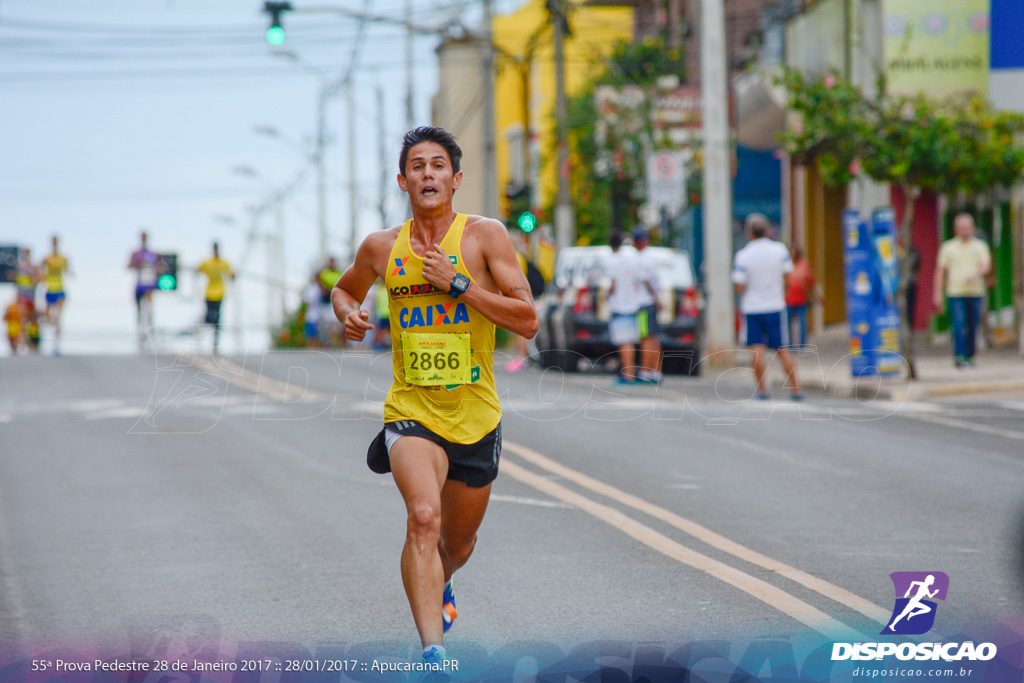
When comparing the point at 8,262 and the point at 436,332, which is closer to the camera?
the point at 436,332

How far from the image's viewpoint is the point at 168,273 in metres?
26.5

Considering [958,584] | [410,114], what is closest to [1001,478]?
[958,584]

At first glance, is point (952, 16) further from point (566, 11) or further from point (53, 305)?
point (53, 305)

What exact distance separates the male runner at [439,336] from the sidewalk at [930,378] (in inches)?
473

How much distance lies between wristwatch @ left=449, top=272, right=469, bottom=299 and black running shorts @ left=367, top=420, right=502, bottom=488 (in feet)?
1.67

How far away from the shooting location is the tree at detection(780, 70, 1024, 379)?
66.2ft

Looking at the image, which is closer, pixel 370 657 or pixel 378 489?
pixel 370 657

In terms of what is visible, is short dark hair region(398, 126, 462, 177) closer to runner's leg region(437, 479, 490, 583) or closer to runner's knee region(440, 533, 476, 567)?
runner's leg region(437, 479, 490, 583)

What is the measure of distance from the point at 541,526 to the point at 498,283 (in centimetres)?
366

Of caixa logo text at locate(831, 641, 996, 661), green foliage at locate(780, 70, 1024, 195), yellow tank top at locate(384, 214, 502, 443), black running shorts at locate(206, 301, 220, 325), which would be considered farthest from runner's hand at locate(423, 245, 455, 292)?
black running shorts at locate(206, 301, 220, 325)

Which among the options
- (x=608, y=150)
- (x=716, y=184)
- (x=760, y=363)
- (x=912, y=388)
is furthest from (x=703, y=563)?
(x=608, y=150)

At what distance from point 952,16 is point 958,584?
19.2 m

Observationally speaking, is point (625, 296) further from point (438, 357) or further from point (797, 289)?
point (438, 357)

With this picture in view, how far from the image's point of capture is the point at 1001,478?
1047cm
